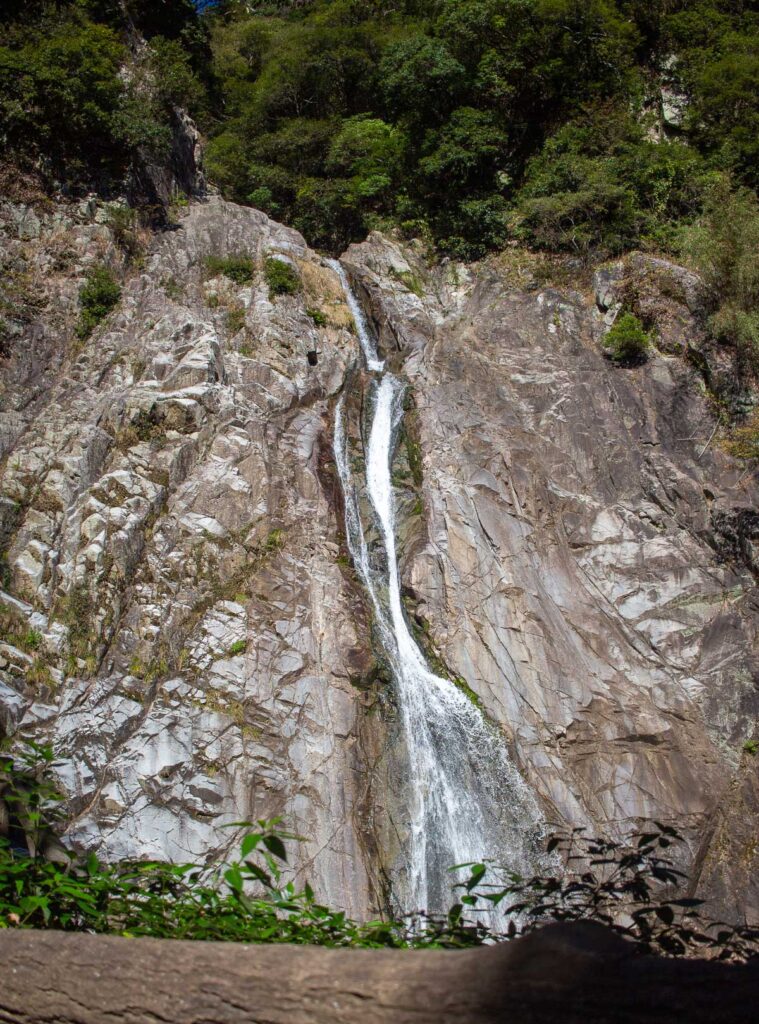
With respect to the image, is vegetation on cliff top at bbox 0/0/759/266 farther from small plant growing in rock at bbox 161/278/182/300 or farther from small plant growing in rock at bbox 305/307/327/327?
small plant growing in rock at bbox 305/307/327/327

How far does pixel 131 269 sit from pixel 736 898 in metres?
19.3

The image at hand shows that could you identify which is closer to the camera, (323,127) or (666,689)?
(666,689)

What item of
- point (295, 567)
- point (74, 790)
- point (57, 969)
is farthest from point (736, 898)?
point (57, 969)

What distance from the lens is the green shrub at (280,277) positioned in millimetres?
18859

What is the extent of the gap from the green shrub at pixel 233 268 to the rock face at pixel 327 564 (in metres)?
0.14

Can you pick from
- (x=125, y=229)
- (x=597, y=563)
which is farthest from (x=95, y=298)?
(x=597, y=563)

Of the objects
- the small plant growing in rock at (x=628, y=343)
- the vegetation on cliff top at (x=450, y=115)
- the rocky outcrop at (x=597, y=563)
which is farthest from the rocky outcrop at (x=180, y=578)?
the small plant growing in rock at (x=628, y=343)

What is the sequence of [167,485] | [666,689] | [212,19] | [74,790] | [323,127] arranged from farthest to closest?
[212,19] < [323,127] < [167,485] < [666,689] < [74,790]

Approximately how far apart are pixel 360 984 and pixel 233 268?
19230 mm

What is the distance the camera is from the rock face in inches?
456

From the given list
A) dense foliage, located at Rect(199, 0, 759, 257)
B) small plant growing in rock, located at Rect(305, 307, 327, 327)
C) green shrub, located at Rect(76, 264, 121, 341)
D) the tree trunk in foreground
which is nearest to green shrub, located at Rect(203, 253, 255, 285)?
small plant growing in rock, located at Rect(305, 307, 327, 327)

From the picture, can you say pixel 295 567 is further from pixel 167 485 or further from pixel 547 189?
pixel 547 189

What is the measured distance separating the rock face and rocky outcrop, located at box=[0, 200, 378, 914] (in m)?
0.05

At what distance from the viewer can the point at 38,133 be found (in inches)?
712
